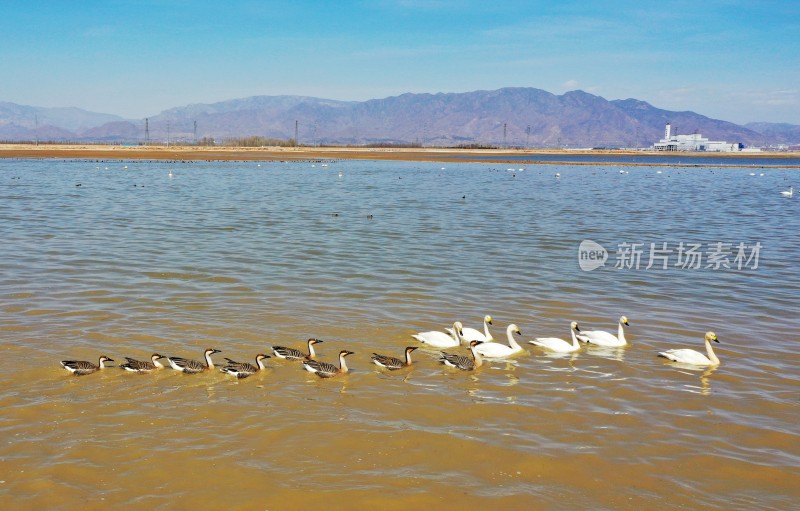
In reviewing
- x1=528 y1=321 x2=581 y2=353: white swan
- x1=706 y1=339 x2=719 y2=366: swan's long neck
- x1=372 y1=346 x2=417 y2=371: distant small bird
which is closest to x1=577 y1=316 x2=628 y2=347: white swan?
x1=528 y1=321 x2=581 y2=353: white swan

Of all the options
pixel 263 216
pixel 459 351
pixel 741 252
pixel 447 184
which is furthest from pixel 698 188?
pixel 459 351

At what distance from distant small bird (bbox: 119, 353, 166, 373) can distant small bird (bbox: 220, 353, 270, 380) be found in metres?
1.21

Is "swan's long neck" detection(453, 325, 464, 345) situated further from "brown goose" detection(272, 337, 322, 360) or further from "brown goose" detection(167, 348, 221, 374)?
"brown goose" detection(167, 348, 221, 374)

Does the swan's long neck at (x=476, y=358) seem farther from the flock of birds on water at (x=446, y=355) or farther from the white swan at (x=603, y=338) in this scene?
the white swan at (x=603, y=338)

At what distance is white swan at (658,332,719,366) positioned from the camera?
497 inches

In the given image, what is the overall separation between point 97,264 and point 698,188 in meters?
58.0

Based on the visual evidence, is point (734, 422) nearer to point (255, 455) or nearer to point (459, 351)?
point (459, 351)

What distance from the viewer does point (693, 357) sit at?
12.6 m

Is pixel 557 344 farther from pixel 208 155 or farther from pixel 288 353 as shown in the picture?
pixel 208 155

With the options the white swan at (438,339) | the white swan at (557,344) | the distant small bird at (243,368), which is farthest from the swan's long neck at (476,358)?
the distant small bird at (243,368)

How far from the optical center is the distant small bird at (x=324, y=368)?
38.2ft

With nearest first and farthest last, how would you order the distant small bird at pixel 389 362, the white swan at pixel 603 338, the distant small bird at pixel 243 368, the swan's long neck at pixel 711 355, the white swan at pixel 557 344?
the distant small bird at pixel 243 368 → the distant small bird at pixel 389 362 → the swan's long neck at pixel 711 355 → the white swan at pixel 557 344 → the white swan at pixel 603 338

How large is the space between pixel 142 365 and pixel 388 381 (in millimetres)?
4454

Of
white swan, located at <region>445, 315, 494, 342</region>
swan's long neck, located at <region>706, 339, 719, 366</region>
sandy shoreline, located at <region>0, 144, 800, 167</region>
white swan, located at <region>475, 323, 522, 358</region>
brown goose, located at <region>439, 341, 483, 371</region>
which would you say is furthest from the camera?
sandy shoreline, located at <region>0, 144, 800, 167</region>
